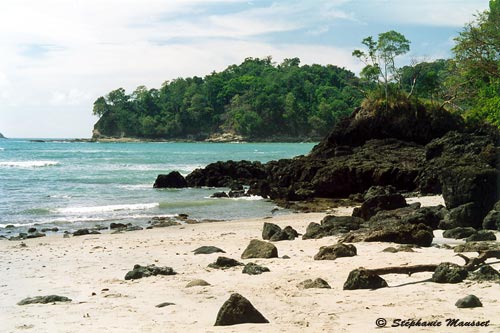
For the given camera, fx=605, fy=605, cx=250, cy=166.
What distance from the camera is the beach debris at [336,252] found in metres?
10.4

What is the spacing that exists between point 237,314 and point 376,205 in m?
10.9

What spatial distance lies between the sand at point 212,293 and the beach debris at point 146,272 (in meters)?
0.18

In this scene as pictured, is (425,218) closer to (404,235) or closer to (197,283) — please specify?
(404,235)

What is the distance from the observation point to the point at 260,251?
11.4 metres

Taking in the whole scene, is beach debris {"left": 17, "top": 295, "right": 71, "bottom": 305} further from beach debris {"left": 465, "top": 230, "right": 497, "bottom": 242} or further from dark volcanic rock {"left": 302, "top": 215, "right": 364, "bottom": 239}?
beach debris {"left": 465, "top": 230, "right": 497, "bottom": 242}

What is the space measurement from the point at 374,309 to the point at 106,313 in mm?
3203

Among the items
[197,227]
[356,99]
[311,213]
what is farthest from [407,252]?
[356,99]

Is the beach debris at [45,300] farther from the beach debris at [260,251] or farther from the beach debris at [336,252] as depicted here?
the beach debris at [336,252]

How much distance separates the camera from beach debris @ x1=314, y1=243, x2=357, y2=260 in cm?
1036

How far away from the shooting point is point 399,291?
24.6 ft

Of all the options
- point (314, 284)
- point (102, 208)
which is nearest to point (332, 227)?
point (314, 284)

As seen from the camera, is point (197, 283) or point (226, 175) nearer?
point (197, 283)

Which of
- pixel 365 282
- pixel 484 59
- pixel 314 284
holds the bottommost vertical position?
pixel 314 284

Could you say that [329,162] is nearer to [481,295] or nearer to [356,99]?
[481,295]
